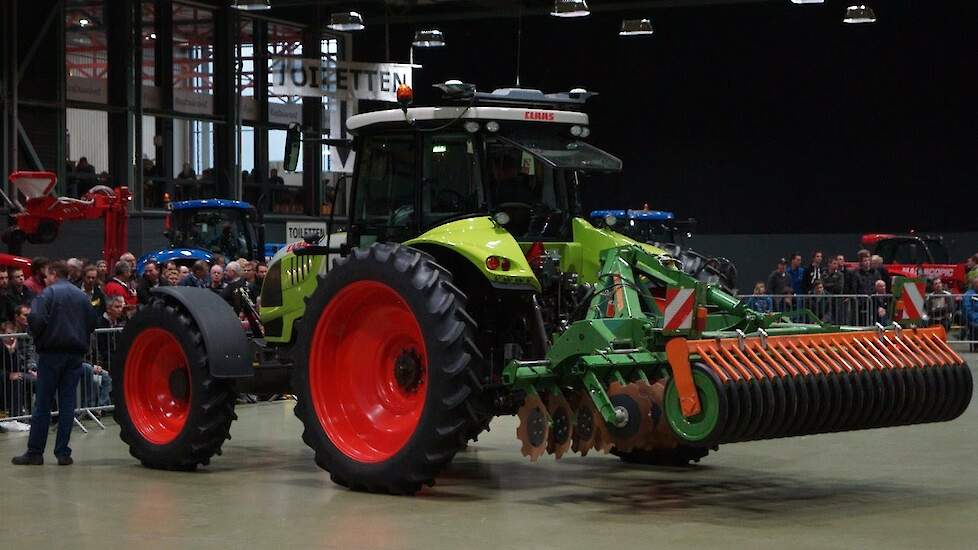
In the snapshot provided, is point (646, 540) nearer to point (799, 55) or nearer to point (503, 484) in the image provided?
point (503, 484)

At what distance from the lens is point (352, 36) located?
34.7 metres

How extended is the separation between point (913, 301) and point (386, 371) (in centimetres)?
361

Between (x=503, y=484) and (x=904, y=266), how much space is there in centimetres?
1972

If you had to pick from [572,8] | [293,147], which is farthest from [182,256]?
[293,147]

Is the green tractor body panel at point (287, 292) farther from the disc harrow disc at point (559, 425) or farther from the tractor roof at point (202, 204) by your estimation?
the tractor roof at point (202, 204)

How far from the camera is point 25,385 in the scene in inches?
558

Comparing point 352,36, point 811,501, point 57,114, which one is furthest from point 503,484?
point 352,36

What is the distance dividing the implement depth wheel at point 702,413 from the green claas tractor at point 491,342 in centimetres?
1

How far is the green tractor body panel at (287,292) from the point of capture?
1185cm

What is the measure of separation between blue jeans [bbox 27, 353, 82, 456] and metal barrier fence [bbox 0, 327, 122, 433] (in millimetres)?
2000

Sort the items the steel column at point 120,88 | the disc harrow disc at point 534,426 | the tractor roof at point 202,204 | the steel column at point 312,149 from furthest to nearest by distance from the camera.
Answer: the steel column at point 312,149
the steel column at point 120,88
the tractor roof at point 202,204
the disc harrow disc at point 534,426

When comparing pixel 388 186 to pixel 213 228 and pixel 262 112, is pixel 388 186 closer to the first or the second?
pixel 213 228

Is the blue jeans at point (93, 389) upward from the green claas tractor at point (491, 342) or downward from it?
downward

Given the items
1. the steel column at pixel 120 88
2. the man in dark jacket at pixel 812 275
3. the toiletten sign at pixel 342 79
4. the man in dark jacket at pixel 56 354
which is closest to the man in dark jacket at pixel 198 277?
the toiletten sign at pixel 342 79
